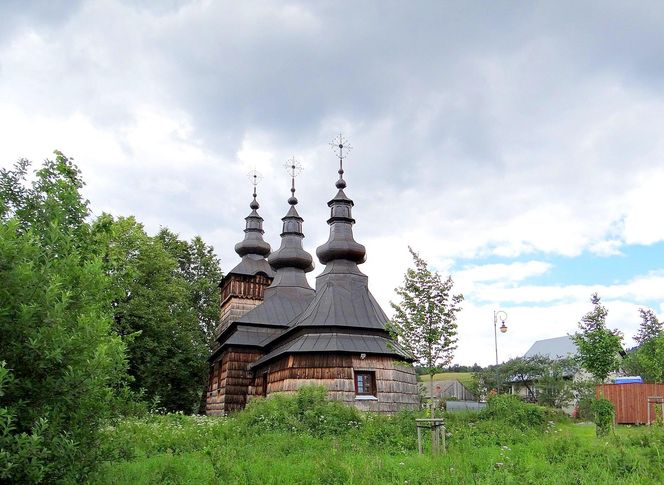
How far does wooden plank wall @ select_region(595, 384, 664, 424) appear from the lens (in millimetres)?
20719

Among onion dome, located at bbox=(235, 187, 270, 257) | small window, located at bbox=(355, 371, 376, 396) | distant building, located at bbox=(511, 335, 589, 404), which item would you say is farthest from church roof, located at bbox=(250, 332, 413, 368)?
distant building, located at bbox=(511, 335, 589, 404)

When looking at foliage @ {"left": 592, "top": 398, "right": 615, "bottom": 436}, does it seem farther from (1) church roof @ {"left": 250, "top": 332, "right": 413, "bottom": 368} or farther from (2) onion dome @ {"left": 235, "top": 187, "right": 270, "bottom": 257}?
(2) onion dome @ {"left": 235, "top": 187, "right": 270, "bottom": 257}

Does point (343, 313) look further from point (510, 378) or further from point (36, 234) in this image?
point (510, 378)

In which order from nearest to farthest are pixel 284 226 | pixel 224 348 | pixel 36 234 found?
pixel 36 234 → pixel 224 348 → pixel 284 226

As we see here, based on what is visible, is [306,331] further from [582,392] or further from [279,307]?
[582,392]

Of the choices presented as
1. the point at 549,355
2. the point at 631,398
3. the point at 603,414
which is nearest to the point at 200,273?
the point at 549,355

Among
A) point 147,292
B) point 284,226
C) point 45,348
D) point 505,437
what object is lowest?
point 505,437

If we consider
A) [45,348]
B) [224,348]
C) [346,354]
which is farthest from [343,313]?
[45,348]

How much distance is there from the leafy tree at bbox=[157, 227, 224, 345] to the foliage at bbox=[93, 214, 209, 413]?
388 cm

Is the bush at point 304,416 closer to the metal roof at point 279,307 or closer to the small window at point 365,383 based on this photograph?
the small window at point 365,383

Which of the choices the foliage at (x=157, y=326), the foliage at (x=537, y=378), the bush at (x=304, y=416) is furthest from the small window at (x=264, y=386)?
the foliage at (x=537, y=378)

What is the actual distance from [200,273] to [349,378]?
81.6 feet

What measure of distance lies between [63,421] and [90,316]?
1170 mm

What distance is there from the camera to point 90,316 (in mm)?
6488
